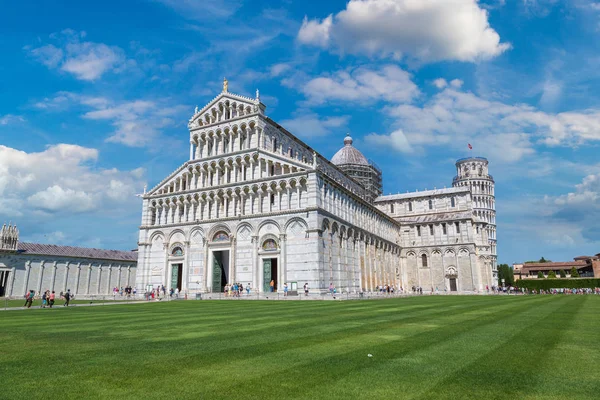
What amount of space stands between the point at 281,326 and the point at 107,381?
784 cm

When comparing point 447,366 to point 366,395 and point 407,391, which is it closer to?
point 407,391

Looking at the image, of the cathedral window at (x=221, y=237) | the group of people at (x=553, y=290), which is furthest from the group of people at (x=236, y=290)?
the group of people at (x=553, y=290)

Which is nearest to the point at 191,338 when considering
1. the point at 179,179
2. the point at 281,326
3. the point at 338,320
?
the point at 281,326

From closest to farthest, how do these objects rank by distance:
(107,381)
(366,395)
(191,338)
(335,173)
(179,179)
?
1. (366,395)
2. (107,381)
3. (191,338)
4. (179,179)
5. (335,173)

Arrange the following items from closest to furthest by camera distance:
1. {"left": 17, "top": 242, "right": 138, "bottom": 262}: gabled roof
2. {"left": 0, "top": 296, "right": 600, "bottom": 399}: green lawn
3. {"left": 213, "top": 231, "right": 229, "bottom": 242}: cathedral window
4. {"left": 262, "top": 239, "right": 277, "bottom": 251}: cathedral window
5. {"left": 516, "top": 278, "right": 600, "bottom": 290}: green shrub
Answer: {"left": 0, "top": 296, "right": 600, "bottom": 399}: green lawn, {"left": 262, "top": 239, "right": 277, "bottom": 251}: cathedral window, {"left": 213, "top": 231, "right": 229, "bottom": 242}: cathedral window, {"left": 17, "top": 242, "right": 138, "bottom": 262}: gabled roof, {"left": 516, "top": 278, "right": 600, "bottom": 290}: green shrub

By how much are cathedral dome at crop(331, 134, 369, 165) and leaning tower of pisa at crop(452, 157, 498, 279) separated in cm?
3440

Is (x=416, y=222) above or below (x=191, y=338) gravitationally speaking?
above

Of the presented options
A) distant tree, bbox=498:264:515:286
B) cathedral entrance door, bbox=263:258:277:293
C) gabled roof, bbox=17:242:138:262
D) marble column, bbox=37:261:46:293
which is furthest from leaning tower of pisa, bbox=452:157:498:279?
marble column, bbox=37:261:46:293

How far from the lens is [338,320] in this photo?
53.4ft

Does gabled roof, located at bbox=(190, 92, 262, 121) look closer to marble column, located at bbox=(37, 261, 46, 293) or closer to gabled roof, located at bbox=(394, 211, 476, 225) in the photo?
marble column, located at bbox=(37, 261, 46, 293)

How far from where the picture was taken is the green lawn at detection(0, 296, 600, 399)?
257 inches

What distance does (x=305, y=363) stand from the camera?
27.2 ft

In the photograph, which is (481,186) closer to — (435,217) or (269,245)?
(435,217)

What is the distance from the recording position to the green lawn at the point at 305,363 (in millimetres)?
6535
